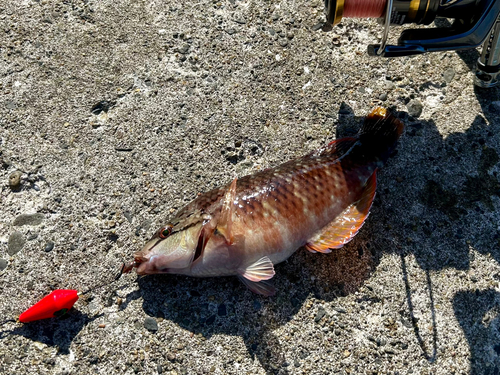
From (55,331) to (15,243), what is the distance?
741 millimetres

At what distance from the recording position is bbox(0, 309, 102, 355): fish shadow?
2869mm

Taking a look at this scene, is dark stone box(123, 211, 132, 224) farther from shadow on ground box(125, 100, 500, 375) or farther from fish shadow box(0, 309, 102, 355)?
fish shadow box(0, 309, 102, 355)

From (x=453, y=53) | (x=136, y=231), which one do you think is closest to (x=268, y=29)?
(x=453, y=53)

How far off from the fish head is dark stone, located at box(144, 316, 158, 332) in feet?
1.06

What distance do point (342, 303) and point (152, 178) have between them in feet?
5.61

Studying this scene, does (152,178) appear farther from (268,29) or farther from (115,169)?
(268,29)

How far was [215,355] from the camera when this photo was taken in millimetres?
2863

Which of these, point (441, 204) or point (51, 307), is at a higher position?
point (441, 204)

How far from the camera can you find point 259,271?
2.86 metres

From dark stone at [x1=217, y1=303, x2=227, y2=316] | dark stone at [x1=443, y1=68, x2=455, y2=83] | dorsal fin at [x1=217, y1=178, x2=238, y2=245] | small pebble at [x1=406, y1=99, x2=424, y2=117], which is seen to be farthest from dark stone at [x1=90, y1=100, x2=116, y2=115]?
dark stone at [x1=443, y1=68, x2=455, y2=83]

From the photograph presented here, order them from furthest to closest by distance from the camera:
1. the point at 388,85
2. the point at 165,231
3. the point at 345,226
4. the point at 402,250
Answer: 1. the point at 388,85
2. the point at 402,250
3. the point at 345,226
4. the point at 165,231

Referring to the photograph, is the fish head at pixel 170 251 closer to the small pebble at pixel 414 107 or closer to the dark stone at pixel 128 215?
the dark stone at pixel 128 215

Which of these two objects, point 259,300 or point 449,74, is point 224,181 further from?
point 449,74

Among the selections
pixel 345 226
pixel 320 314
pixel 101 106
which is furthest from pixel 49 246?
pixel 345 226
